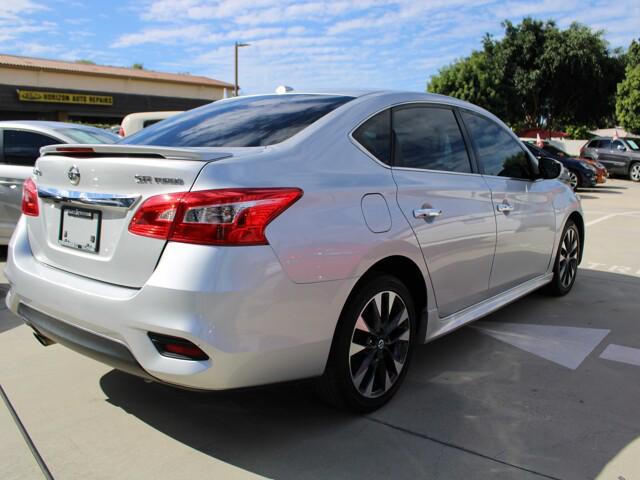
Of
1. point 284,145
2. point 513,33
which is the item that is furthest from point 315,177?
point 513,33

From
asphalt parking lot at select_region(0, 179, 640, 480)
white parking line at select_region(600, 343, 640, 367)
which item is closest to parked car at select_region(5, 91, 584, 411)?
asphalt parking lot at select_region(0, 179, 640, 480)

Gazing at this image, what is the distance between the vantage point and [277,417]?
2953 millimetres

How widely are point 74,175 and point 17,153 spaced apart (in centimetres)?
429

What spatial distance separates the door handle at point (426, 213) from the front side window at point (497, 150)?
0.87 metres

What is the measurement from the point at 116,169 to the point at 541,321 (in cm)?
341

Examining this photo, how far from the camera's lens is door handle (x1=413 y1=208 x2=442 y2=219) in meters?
3.05

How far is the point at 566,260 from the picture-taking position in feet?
17.0

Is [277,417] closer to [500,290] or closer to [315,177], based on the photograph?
[315,177]

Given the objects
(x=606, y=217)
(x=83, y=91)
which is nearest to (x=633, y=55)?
(x=606, y=217)

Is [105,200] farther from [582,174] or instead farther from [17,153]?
[582,174]

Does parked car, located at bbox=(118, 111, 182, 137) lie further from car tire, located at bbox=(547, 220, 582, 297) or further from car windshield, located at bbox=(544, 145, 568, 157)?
car windshield, located at bbox=(544, 145, 568, 157)

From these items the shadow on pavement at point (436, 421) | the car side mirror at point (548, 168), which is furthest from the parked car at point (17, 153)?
the car side mirror at point (548, 168)

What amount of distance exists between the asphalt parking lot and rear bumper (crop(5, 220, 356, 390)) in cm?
27

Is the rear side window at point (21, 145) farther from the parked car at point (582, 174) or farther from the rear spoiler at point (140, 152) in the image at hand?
the parked car at point (582, 174)
